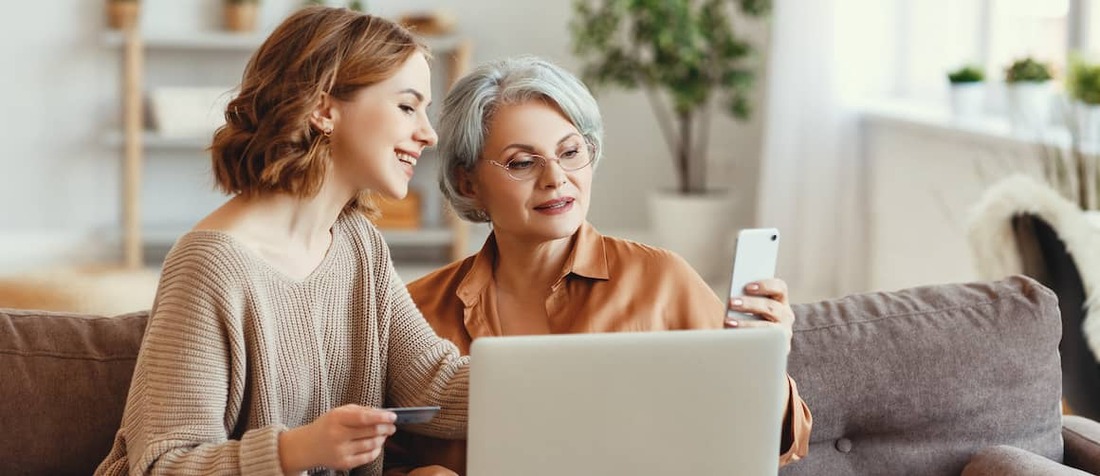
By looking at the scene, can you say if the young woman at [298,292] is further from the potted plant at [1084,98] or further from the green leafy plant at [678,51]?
the green leafy plant at [678,51]

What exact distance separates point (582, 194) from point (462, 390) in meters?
0.32

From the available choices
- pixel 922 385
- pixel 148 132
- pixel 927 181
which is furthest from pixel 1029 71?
pixel 148 132

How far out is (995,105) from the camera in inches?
178

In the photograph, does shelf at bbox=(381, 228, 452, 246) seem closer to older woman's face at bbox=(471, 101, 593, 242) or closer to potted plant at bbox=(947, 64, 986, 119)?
potted plant at bbox=(947, 64, 986, 119)

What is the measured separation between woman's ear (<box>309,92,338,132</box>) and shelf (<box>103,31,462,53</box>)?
417cm

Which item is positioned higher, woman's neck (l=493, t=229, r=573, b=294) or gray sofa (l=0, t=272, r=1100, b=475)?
woman's neck (l=493, t=229, r=573, b=294)

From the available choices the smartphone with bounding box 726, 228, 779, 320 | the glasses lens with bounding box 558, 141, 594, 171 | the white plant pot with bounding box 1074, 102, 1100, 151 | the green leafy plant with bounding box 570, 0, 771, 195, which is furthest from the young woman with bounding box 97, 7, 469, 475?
the green leafy plant with bounding box 570, 0, 771, 195

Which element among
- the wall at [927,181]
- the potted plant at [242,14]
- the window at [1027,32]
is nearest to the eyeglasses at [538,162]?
the wall at [927,181]

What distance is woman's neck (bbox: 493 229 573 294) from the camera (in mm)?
1914

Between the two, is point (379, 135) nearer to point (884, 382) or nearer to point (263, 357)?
point (263, 357)

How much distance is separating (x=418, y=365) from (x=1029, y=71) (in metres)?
2.73

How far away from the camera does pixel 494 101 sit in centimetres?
186

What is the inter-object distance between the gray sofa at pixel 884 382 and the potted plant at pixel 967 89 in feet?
8.05

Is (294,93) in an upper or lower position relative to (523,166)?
upper
